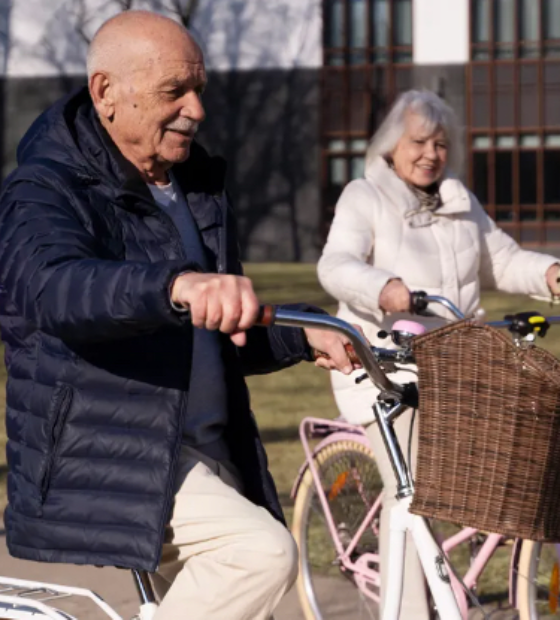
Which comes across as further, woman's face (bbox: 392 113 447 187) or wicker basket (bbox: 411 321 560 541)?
woman's face (bbox: 392 113 447 187)

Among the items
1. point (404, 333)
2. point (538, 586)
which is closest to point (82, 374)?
point (404, 333)

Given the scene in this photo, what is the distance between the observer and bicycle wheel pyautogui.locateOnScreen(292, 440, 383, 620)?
5719mm

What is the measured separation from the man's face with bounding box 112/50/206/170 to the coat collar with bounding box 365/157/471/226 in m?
2.08

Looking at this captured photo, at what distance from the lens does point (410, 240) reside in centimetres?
559

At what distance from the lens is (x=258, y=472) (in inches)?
144

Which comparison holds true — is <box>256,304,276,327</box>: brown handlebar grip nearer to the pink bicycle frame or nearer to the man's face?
the man's face

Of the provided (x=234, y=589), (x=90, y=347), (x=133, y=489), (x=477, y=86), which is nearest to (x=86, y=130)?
(x=90, y=347)

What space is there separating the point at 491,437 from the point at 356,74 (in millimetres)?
37351

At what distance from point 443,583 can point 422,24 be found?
3716 cm

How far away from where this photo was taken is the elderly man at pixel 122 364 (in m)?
3.13

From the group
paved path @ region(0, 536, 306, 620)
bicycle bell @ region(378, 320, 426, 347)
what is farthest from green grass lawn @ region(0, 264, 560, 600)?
bicycle bell @ region(378, 320, 426, 347)

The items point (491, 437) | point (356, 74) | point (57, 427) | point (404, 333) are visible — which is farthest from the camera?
point (356, 74)

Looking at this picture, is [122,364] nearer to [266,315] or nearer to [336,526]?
[266,315]

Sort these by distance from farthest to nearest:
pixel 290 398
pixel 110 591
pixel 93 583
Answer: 1. pixel 290 398
2. pixel 93 583
3. pixel 110 591
